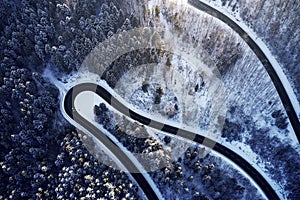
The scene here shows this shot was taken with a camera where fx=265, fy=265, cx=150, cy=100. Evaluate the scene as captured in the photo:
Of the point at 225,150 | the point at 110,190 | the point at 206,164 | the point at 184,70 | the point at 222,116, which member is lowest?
the point at 110,190

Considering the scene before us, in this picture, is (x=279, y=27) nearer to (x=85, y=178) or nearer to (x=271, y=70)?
(x=271, y=70)

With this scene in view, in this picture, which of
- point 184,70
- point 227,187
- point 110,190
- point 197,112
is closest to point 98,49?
point 184,70

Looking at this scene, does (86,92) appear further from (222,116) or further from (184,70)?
(222,116)

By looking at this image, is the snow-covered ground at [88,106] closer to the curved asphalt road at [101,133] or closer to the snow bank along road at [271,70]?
the curved asphalt road at [101,133]

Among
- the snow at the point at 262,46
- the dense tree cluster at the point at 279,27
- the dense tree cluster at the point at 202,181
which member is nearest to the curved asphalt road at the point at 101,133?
the dense tree cluster at the point at 202,181

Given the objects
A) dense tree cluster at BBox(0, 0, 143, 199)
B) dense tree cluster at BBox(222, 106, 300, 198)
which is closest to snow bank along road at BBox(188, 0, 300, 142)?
dense tree cluster at BBox(222, 106, 300, 198)

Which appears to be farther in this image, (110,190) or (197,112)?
(197,112)
